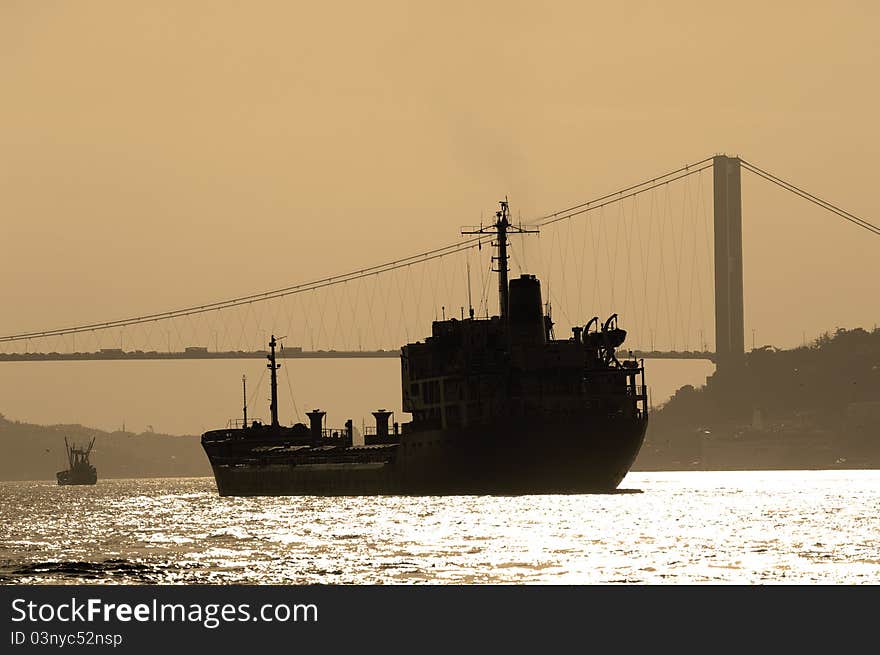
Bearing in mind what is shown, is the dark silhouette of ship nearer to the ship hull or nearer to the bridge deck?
the ship hull

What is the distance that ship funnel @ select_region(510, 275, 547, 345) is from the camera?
10075 cm

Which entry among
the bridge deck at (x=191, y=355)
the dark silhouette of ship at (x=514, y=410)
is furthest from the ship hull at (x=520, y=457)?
the bridge deck at (x=191, y=355)

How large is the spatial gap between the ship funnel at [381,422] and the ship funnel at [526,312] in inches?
631

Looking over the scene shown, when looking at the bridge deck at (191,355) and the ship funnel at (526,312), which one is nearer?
the ship funnel at (526,312)

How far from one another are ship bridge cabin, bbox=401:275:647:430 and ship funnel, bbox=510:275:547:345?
0.18 ft

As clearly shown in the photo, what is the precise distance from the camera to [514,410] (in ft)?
317

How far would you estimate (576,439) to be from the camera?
315 ft

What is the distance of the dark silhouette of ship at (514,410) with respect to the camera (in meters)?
96.3

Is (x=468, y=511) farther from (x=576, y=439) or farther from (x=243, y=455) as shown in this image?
(x=243, y=455)

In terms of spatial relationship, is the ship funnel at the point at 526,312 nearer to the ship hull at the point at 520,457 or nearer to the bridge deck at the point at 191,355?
the ship hull at the point at 520,457

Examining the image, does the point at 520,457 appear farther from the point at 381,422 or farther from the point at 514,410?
the point at 381,422

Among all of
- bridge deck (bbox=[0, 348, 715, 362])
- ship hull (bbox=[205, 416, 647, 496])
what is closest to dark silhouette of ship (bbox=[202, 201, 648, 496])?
ship hull (bbox=[205, 416, 647, 496])

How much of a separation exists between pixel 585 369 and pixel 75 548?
133 feet
